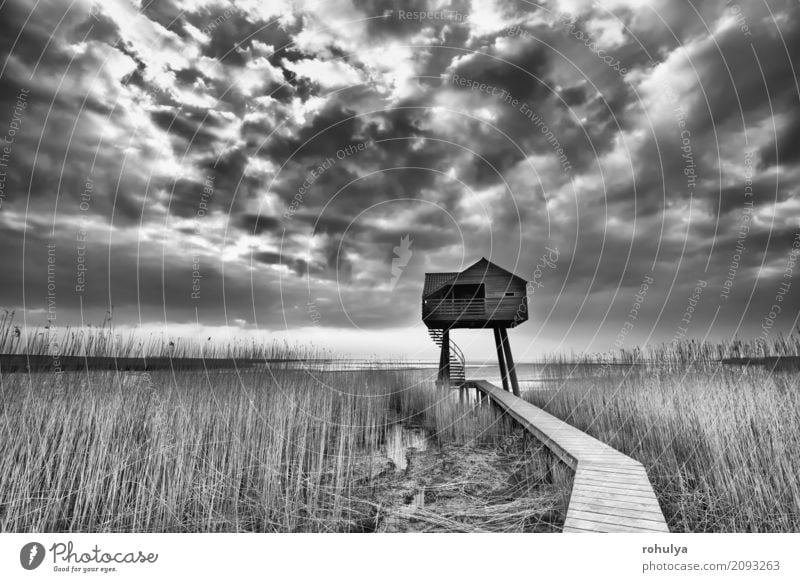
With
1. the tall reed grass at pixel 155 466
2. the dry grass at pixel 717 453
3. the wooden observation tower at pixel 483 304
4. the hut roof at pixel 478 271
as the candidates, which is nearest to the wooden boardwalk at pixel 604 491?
the dry grass at pixel 717 453

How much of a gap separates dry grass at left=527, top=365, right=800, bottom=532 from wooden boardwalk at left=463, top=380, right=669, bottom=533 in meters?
0.72

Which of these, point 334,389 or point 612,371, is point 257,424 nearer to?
point 334,389

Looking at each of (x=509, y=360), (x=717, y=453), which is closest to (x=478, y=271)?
(x=509, y=360)

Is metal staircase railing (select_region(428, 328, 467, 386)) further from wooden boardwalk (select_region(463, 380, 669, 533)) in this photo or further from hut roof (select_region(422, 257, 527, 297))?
wooden boardwalk (select_region(463, 380, 669, 533))

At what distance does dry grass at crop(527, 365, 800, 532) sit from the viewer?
4766mm

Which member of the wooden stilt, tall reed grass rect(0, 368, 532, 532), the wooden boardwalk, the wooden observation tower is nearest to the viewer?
the wooden boardwalk

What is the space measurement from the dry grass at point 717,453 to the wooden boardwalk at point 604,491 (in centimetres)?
72

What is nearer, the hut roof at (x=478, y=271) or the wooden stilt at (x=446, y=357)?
the hut roof at (x=478, y=271)

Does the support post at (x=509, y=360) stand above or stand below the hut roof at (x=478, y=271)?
below

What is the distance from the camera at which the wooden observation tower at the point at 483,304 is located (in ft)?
53.6

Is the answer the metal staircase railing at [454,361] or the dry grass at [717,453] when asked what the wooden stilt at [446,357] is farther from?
the dry grass at [717,453]

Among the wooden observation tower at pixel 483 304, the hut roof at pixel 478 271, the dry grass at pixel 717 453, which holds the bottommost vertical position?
the dry grass at pixel 717 453

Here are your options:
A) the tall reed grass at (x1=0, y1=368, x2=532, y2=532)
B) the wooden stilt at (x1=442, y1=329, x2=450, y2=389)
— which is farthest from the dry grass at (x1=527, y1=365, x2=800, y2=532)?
the wooden stilt at (x1=442, y1=329, x2=450, y2=389)
